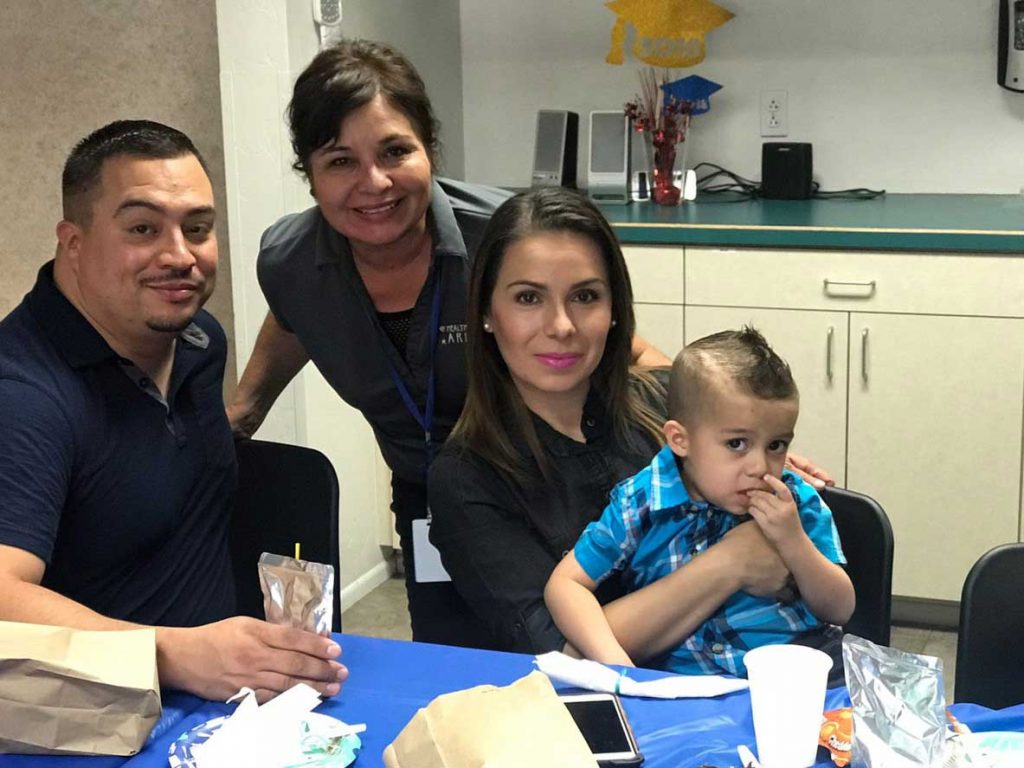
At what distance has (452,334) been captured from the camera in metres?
2.12

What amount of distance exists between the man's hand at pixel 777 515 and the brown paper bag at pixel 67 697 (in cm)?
74

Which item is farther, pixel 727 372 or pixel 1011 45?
pixel 1011 45

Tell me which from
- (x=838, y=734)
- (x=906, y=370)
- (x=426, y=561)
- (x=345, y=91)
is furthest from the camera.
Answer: (x=906, y=370)

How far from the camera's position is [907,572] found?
3.20m

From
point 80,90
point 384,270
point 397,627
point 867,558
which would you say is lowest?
point 397,627

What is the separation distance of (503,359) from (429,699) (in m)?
0.59

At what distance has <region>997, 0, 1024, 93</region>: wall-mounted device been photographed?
3338mm

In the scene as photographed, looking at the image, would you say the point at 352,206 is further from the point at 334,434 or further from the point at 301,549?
the point at 334,434

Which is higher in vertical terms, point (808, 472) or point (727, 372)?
point (727, 372)

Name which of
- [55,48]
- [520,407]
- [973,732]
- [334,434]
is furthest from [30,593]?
[55,48]

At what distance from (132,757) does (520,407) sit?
0.74 m

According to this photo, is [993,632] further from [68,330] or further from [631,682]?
[68,330]

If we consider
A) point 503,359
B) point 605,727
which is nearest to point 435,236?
point 503,359

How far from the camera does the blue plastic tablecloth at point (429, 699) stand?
1.34m
